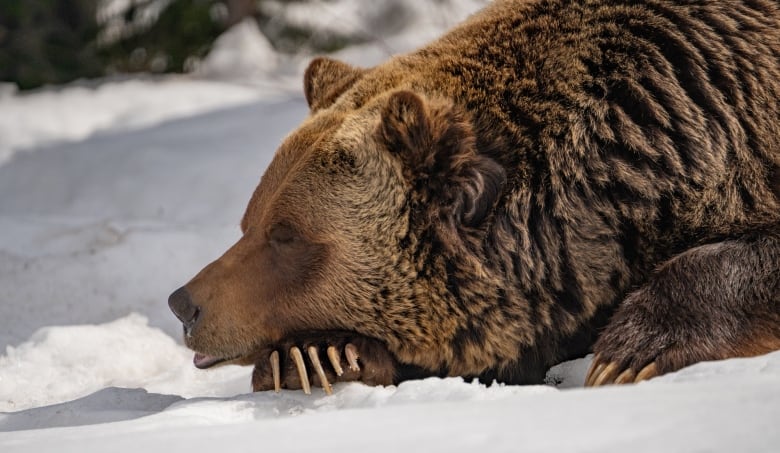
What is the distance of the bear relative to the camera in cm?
312

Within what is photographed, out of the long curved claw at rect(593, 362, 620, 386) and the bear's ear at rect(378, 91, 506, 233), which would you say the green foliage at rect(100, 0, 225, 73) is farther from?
the long curved claw at rect(593, 362, 620, 386)

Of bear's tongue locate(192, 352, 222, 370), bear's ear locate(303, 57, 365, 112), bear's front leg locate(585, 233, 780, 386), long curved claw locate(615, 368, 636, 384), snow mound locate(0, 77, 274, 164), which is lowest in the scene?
long curved claw locate(615, 368, 636, 384)

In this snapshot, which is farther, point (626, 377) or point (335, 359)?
point (335, 359)

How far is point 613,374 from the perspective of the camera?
9.45 feet

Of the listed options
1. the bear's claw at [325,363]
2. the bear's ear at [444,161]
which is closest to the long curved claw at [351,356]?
the bear's claw at [325,363]

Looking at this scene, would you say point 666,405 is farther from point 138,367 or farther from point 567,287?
point 138,367

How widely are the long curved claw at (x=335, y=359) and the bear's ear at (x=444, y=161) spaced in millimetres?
502

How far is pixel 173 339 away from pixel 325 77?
57.1 inches

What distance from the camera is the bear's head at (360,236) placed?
3.11 metres

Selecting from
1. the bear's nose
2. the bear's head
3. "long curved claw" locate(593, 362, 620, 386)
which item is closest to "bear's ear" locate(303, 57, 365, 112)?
the bear's head

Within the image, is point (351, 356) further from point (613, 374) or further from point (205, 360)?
point (613, 374)

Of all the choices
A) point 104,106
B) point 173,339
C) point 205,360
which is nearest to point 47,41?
point 104,106

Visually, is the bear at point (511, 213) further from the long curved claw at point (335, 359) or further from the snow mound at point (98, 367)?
the snow mound at point (98, 367)

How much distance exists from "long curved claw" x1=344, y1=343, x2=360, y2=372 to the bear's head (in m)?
0.09
